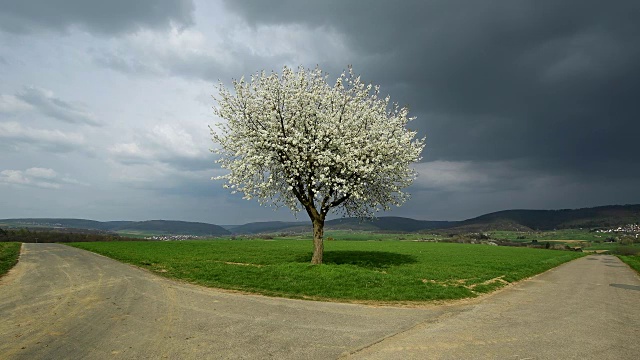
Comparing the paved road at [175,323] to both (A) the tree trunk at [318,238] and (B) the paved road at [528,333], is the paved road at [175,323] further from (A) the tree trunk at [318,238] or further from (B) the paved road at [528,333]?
→ (A) the tree trunk at [318,238]

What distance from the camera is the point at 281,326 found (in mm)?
13234

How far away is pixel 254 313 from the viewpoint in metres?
15.2

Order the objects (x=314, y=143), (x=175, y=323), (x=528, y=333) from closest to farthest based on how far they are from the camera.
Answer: (x=528, y=333) < (x=175, y=323) < (x=314, y=143)

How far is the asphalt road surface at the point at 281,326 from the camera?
10609 millimetres

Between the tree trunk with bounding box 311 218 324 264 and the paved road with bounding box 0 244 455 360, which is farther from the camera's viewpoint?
the tree trunk with bounding box 311 218 324 264

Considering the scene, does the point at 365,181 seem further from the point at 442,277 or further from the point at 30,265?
the point at 30,265

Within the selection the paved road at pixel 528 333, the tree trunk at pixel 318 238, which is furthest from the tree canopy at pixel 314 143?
the paved road at pixel 528 333

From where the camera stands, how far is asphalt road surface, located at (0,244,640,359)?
10609mm

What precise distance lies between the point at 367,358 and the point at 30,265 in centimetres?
3401

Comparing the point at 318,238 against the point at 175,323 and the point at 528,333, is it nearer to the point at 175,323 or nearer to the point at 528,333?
the point at 175,323

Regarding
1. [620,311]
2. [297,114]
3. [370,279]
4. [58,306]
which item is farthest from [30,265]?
[620,311]

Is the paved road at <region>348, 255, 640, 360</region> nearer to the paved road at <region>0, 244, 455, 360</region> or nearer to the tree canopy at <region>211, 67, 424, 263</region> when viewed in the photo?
the paved road at <region>0, 244, 455, 360</region>

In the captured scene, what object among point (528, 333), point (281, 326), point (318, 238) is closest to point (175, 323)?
point (281, 326)

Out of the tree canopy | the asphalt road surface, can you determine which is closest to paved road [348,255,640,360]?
the asphalt road surface
